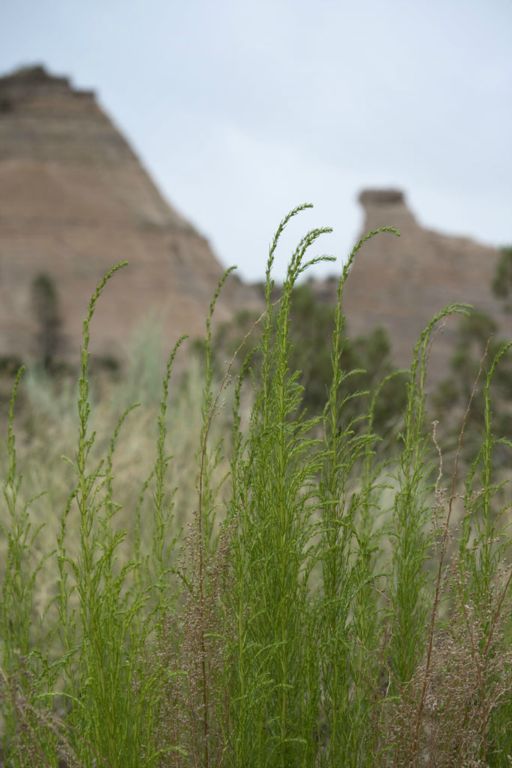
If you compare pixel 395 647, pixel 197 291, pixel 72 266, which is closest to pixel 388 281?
pixel 197 291

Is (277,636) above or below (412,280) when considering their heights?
below

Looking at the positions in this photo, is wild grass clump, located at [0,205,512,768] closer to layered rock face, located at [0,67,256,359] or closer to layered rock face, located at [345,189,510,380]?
layered rock face, located at [0,67,256,359]

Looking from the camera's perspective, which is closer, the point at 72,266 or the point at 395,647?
the point at 395,647

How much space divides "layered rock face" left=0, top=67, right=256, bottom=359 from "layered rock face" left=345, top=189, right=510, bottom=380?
616 centimetres

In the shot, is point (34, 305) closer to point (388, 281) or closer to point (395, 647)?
point (388, 281)

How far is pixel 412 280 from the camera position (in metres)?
44.0

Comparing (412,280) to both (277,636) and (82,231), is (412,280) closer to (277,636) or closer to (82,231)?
(82,231)

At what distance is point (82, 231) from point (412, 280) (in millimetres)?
16206

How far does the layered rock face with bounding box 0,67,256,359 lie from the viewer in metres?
39.3

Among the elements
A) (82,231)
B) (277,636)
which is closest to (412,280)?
(82,231)

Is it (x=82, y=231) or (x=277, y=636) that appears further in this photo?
(x=82, y=231)

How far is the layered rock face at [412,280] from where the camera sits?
1694 inches

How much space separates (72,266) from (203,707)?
134 ft

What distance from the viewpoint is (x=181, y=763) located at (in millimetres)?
2277
